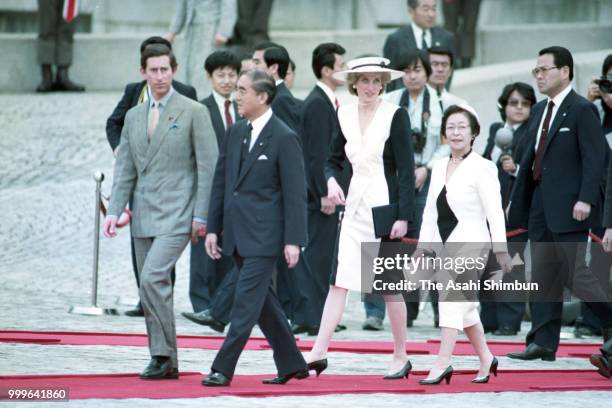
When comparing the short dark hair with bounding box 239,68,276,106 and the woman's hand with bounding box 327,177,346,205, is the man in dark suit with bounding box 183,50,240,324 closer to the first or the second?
the woman's hand with bounding box 327,177,346,205

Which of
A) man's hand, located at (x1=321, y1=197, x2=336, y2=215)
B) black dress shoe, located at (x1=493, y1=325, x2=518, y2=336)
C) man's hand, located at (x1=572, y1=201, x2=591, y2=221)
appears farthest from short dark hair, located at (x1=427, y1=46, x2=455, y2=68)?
man's hand, located at (x1=572, y1=201, x2=591, y2=221)

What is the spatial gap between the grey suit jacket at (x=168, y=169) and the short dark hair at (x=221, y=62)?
10.9ft

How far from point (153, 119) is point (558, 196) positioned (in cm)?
291

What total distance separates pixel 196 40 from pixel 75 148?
2.34 meters

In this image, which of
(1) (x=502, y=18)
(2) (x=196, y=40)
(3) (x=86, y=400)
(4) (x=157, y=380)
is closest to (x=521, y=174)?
(4) (x=157, y=380)

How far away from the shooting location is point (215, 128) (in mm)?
13766

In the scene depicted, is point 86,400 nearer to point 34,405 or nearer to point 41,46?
point 34,405

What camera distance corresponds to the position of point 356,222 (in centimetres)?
1071

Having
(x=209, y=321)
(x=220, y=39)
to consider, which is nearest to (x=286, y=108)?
(x=209, y=321)

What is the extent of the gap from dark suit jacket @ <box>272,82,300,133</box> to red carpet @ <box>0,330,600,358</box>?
1778 mm

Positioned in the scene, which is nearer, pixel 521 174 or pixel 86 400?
pixel 86 400

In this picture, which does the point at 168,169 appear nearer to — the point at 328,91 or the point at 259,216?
the point at 259,216

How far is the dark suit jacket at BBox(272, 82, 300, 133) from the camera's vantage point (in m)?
13.3

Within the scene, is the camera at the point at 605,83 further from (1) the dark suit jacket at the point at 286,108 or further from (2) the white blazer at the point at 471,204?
(1) the dark suit jacket at the point at 286,108
